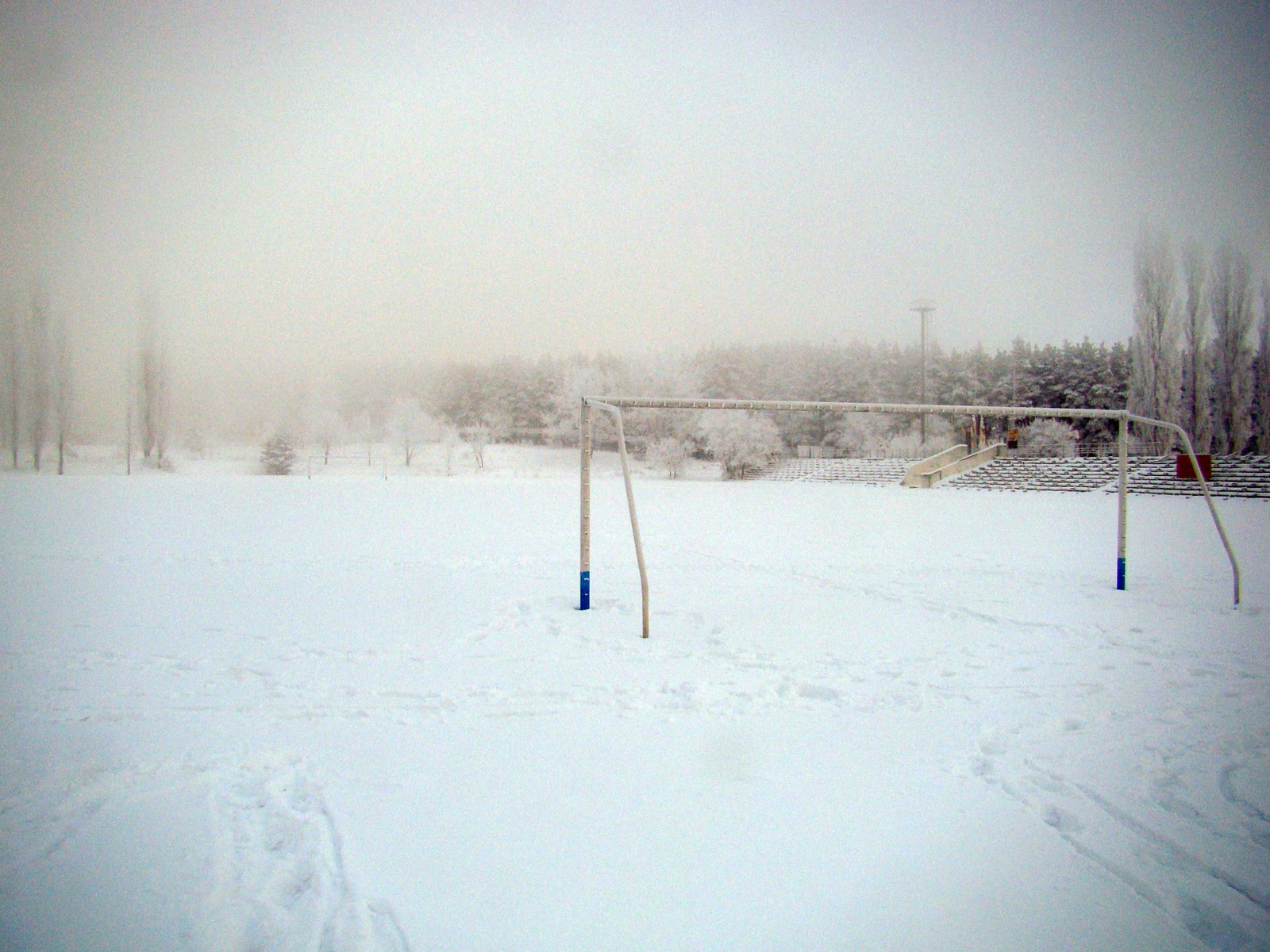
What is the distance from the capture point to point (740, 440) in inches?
1276

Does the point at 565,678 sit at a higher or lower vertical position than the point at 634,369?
lower

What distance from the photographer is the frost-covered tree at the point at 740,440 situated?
32.4 m

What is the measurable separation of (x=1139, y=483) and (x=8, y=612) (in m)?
27.3

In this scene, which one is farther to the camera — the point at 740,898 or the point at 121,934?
the point at 740,898

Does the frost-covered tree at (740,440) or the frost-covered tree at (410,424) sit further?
the frost-covered tree at (410,424)

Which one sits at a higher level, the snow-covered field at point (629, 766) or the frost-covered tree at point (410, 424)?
the frost-covered tree at point (410, 424)

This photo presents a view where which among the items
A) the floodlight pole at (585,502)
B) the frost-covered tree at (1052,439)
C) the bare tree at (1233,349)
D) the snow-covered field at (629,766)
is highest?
the bare tree at (1233,349)

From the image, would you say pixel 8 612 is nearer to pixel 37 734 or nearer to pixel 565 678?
pixel 37 734

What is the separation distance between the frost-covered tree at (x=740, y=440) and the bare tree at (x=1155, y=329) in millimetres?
15311

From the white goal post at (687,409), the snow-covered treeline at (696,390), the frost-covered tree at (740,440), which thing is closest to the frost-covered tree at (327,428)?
the snow-covered treeline at (696,390)

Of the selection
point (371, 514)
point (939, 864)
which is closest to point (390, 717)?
point (939, 864)

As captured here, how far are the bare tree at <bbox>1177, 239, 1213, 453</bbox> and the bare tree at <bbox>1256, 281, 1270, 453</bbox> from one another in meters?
1.31

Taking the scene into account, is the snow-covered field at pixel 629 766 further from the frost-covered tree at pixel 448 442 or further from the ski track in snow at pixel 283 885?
the frost-covered tree at pixel 448 442

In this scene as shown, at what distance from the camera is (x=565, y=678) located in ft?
12.9
